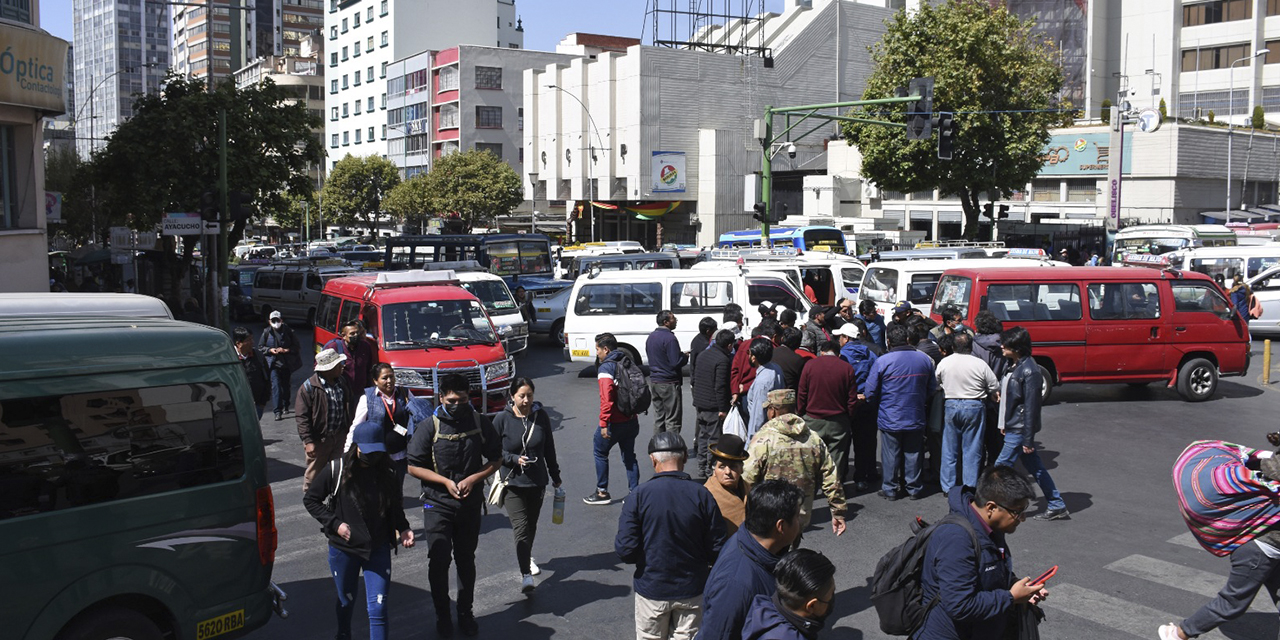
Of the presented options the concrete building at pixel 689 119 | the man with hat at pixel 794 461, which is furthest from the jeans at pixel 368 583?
the concrete building at pixel 689 119

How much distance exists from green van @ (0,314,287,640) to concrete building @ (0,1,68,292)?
453 inches

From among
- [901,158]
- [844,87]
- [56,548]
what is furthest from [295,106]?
[844,87]

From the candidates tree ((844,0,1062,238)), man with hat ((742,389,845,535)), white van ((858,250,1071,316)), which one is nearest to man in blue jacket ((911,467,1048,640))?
man with hat ((742,389,845,535))

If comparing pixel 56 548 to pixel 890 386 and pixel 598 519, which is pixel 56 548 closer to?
pixel 598 519

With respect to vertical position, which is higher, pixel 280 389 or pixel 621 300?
pixel 621 300

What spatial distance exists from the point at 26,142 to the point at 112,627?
13.2 metres

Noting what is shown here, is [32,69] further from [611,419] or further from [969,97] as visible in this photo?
[969,97]

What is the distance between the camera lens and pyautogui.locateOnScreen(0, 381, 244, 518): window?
5.05 metres

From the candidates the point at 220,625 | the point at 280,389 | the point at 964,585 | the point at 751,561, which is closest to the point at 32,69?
the point at 280,389

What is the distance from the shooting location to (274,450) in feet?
41.8

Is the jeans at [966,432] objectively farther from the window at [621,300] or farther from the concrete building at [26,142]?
the concrete building at [26,142]

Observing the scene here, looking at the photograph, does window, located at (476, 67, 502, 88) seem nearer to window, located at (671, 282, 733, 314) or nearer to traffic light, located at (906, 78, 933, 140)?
traffic light, located at (906, 78, 933, 140)

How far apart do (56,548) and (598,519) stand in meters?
5.13

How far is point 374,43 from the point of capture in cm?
8994
